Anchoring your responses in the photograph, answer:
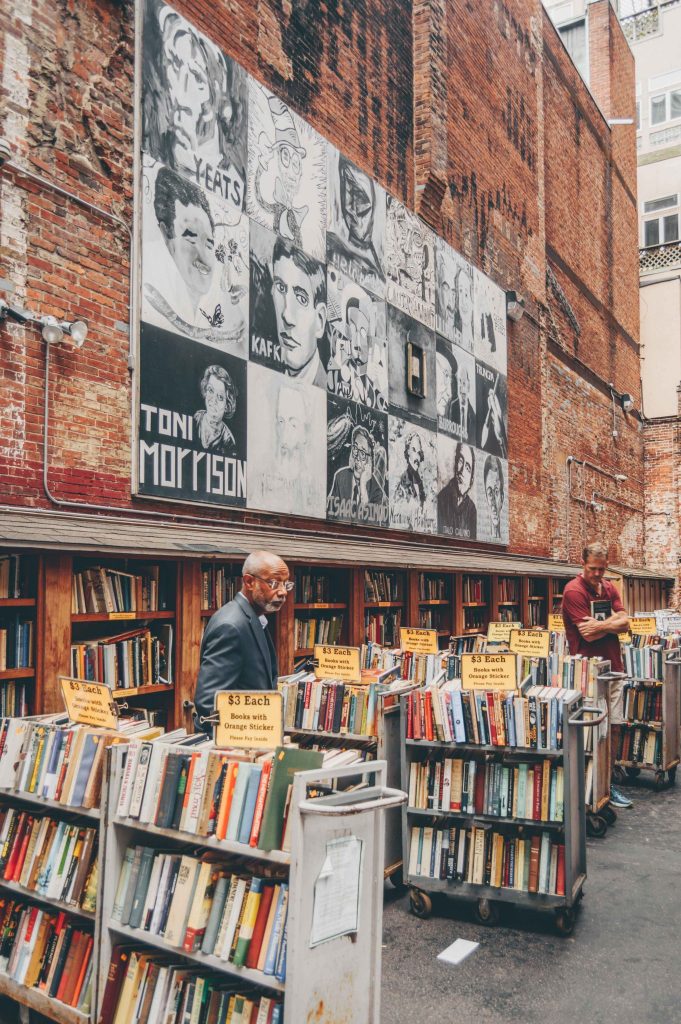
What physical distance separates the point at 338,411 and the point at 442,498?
284cm

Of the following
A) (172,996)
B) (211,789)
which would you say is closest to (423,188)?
(211,789)

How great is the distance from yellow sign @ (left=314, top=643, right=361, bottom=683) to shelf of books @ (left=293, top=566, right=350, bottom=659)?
87.5 inches

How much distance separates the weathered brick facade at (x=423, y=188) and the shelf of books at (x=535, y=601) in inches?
28.4

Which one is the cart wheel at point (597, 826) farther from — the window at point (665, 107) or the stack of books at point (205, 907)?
the window at point (665, 107)

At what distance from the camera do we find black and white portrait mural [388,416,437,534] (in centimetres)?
1020

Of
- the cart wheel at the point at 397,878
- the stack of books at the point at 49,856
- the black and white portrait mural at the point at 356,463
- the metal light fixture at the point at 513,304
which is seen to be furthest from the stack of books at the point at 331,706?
the metal light fixture at the point at 513,304

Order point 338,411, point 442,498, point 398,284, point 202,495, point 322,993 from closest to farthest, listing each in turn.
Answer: point 322,993 → point 202,495 → point 338,411 → point 398,284 → point 442,498

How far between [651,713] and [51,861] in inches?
233

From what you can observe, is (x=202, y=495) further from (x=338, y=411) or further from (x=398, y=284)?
(x=398, y=284)

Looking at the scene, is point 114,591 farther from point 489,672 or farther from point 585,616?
point 585,616

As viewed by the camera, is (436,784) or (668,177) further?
(668,177)

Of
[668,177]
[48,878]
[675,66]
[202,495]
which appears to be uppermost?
[675,66]

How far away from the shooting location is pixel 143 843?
3.31 meters

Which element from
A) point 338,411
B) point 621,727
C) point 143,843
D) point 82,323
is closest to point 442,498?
point 338,411
